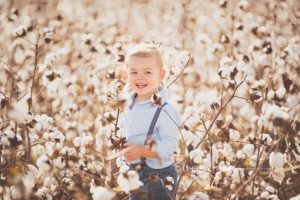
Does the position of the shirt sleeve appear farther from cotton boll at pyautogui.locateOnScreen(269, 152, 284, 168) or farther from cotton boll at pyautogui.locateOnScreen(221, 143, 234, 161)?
cotton boll at pyautogui.locateOnScreen(221, 143, 234, 161)

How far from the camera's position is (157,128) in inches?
83.6

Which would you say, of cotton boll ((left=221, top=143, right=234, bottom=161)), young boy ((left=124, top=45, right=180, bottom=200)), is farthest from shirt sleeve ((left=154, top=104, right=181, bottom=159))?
cotton boll ((left=221, top=143, right=234, bottom=161))

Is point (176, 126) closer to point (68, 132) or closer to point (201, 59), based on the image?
point (68, 132)

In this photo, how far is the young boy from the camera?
82.7 inches

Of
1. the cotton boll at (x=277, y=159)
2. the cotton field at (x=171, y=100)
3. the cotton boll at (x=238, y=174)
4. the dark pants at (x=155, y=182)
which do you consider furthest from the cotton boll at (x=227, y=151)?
the cotton boll at (x=277, y=159)

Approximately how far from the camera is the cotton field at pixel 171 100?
1966 millimetres

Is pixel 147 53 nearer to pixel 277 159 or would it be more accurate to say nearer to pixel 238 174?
pixel 238 174

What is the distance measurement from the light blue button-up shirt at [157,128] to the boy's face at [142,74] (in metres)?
0.06

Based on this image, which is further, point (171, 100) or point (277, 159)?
point (171, 100)

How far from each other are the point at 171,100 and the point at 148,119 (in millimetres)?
1062

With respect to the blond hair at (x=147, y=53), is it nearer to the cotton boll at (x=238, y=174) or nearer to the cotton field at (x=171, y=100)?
the cotton field at (x=171, y=100)

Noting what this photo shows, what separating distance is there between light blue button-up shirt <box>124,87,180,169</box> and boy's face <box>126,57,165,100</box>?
0.06m

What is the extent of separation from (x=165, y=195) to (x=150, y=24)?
591 centimetres

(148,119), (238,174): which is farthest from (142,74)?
(238,174)
